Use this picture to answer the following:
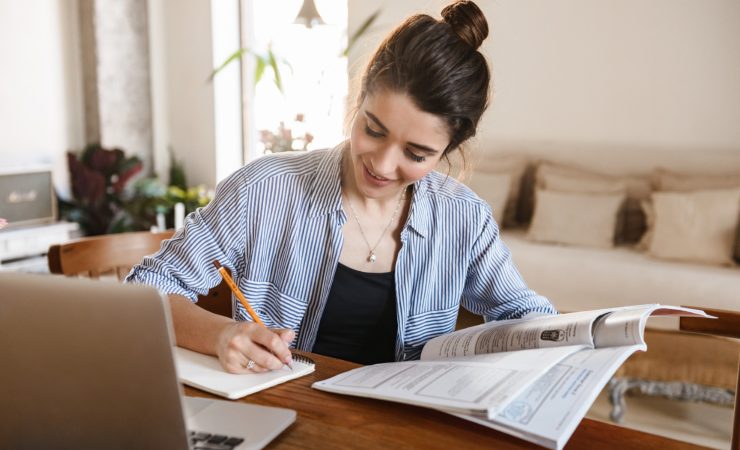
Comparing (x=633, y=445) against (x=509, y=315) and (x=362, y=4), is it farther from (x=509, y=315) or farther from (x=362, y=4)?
(x=362, y=4)

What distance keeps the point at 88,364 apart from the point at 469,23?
0.91 m

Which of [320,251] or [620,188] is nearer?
[320,251]

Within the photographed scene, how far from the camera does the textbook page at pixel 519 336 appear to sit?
3.31 ft

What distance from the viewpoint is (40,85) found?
459cm

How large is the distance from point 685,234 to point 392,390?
3.12 metres

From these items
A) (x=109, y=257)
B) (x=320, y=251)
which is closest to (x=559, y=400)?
(x=320, y=251)

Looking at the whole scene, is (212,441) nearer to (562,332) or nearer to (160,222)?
(562,332)

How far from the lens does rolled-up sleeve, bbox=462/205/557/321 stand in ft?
4.59

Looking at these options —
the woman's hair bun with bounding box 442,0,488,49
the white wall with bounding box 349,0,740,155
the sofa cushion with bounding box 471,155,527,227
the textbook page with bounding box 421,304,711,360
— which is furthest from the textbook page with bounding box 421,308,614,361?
the sofa cushion with bounding box 471,155,527,227

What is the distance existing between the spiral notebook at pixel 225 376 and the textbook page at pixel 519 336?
24 centimetres

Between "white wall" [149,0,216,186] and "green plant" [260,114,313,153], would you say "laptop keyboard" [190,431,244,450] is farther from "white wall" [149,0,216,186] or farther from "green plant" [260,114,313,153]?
"white wall" [149,0,216,186]

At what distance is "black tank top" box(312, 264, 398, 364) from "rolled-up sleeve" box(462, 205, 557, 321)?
19 cm

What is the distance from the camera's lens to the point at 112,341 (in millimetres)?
595

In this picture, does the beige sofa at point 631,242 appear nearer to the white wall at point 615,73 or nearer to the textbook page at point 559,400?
the white wall at point 615,73
